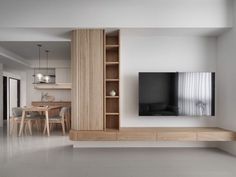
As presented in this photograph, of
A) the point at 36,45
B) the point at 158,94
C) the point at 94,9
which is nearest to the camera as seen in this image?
the point at 94,9

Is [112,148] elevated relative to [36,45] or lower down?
lower down

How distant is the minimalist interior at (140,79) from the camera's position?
4.12 m

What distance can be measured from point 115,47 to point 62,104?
19.1ft

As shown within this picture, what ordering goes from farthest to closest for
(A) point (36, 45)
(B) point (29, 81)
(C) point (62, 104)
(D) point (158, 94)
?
(B) point (29, 81) → (C) point (62, 104) → (A) point (36, 45) → (D) point (158, 94)

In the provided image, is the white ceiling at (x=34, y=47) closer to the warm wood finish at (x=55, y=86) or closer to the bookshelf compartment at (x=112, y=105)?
the warm wood finish at (x=55, y=86)

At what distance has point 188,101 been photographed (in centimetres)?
445

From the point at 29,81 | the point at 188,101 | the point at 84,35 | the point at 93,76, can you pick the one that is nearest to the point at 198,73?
the point at 188,101

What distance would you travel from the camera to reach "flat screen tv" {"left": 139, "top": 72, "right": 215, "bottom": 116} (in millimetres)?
4441

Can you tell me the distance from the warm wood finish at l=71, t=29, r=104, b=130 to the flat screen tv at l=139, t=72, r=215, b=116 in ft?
2.83

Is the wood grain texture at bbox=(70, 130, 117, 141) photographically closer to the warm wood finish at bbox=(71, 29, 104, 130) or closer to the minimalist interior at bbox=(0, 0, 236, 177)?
the minimalist interior at bbox=(0, 0, 236, 177)

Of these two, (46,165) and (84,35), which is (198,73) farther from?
(46,165)

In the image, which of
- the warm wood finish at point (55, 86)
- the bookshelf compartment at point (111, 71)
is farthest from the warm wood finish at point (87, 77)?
the warm wood finish at point (55, 86)

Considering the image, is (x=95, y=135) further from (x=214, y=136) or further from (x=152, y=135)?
(x=214, y=136)

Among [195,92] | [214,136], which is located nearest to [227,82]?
[195,92]
